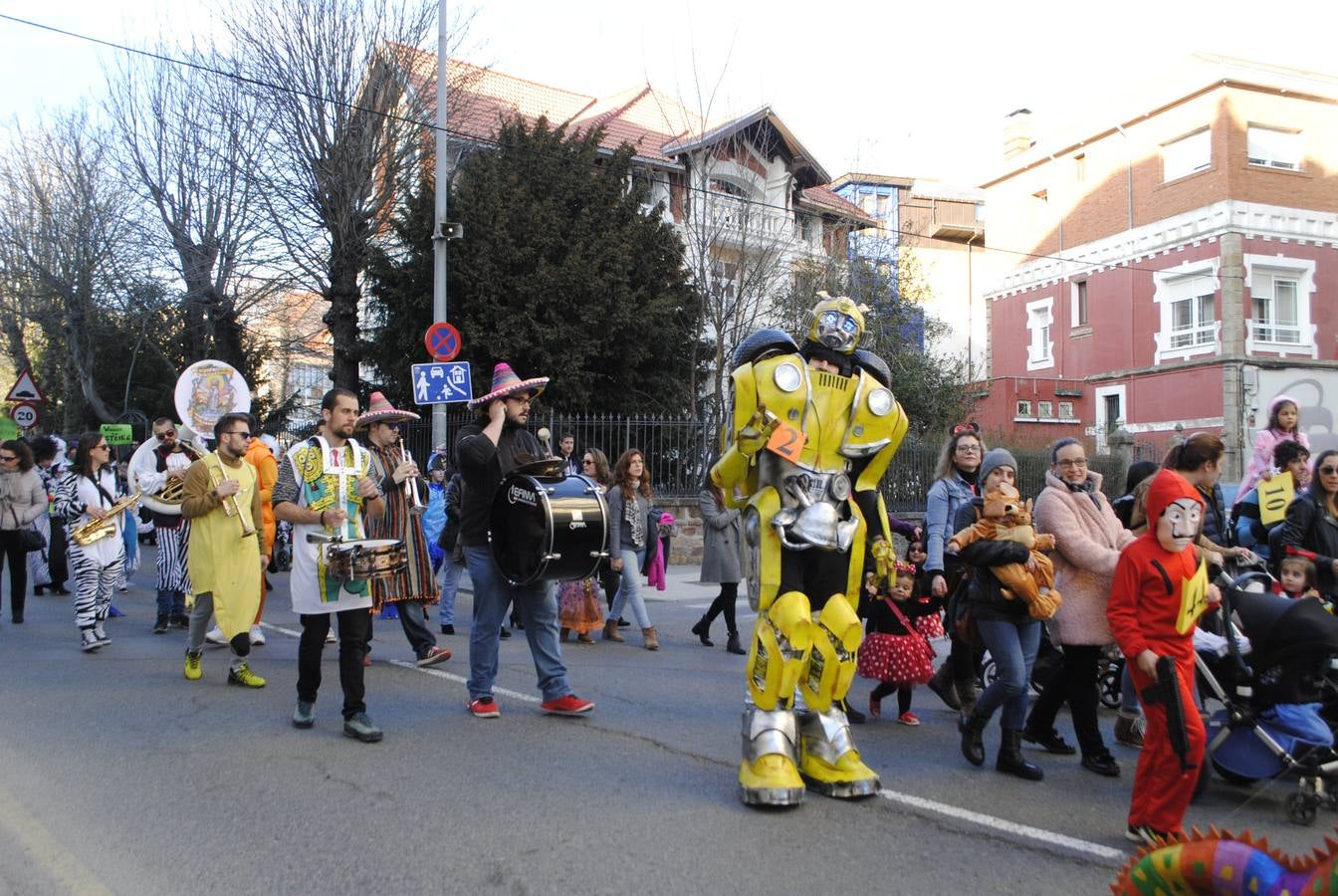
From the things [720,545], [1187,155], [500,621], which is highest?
[1187,155]

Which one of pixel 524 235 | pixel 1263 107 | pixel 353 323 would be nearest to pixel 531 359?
pixel 524 235

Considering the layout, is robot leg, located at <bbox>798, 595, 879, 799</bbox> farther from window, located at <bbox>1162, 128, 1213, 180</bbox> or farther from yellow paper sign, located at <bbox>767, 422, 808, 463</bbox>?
window, located at <bbox>1162, 128, 1213, 180</bbox>

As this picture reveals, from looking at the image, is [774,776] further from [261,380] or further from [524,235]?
[261,380]

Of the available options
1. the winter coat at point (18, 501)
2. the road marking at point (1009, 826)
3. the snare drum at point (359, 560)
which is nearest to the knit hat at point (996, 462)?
the road marking at point (1009, 826)

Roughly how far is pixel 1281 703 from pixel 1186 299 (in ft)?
92.1

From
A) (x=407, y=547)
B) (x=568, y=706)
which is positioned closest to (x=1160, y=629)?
(x=568, y=706)

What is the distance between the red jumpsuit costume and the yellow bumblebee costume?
1139mm

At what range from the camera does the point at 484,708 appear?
6.37 m

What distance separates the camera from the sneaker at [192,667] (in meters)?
7.55

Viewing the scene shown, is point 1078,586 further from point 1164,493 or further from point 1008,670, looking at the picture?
point 1164,493

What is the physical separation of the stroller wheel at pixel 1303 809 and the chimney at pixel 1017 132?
36688 mm

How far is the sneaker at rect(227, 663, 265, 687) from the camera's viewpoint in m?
7.31

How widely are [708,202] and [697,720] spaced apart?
1301 cm

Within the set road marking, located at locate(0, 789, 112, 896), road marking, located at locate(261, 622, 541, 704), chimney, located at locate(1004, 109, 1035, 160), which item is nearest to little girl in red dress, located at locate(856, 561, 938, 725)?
road marking, located at locate(261, 622, 541, 704)
